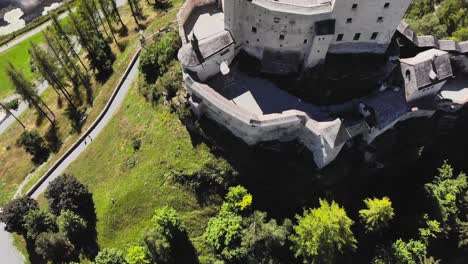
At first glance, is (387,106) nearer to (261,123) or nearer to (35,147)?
(261,123)

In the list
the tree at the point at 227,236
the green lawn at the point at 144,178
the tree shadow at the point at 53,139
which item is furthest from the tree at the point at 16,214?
the tree at the point at 227,236

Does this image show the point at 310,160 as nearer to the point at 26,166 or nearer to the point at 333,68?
the point at 333,68

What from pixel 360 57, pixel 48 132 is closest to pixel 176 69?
pixel 360 57

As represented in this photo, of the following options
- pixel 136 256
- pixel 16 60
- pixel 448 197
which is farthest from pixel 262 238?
pixel 16 60

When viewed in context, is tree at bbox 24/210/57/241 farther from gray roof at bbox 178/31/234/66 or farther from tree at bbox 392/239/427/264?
tree at bbox 392/239/427/264

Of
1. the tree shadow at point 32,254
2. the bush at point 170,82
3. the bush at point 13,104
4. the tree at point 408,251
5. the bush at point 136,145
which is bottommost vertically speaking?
the tree at point 408,251

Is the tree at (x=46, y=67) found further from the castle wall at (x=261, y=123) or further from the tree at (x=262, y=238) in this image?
the tree at (x=262, y=238)
